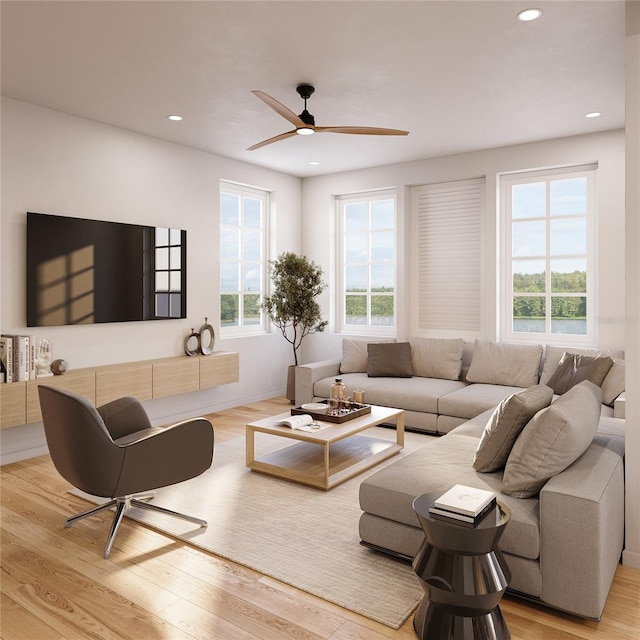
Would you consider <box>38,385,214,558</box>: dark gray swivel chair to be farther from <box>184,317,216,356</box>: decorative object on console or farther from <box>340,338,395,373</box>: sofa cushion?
<box>340,338,395,373</box>: sofa cushion

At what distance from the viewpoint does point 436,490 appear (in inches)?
95.4

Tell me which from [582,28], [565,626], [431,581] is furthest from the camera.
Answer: [582,28]

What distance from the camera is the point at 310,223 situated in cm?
693

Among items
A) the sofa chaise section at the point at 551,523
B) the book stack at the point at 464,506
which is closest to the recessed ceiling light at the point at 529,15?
the sofa chaise section at the point at 551,523

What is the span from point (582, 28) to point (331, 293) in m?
4.25

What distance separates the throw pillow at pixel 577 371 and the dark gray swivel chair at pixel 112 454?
2.92 metres

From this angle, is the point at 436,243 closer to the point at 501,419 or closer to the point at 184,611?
the point at 501,419

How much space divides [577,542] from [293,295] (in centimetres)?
439

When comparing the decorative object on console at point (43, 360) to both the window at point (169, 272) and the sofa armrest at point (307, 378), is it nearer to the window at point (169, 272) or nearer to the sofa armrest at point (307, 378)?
the window at point (169, 272)

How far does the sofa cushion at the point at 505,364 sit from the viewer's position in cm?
495

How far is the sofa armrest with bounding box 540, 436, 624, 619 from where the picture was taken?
80.1 inches

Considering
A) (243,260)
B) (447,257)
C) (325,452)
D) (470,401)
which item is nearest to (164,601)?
(325,452)

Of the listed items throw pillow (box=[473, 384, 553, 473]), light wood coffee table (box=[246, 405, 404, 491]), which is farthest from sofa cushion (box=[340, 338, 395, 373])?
throw pillow (box=[473, 384, 553, 473])

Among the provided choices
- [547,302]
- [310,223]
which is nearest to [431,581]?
[547,302]
